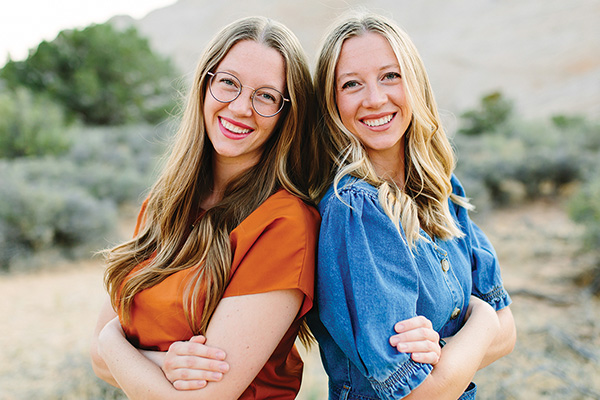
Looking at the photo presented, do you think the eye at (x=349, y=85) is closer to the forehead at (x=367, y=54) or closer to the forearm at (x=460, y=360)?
the forehead at (x=367, y=54)

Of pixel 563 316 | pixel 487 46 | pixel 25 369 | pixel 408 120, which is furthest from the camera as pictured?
pixel 487 46

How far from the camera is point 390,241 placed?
155cm

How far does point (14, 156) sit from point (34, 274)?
5774 millimetres

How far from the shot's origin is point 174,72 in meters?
19.2

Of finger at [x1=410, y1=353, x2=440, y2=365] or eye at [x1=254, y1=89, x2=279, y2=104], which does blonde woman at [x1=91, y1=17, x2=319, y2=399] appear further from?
finger at [x1=410, y1=353, x2=440, y2=365]

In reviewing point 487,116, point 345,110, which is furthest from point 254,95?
point 487,116

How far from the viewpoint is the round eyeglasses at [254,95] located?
1834mm

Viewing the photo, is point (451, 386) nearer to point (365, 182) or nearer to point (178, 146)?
point (365, 182)

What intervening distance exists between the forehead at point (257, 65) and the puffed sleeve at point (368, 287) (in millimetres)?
531

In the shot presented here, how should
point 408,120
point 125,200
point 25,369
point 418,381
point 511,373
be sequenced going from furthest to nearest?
point 125,200, point 25,369, point 511,373, point 408,120, point 418,381

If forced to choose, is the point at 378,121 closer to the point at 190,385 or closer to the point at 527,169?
the point at 190,385

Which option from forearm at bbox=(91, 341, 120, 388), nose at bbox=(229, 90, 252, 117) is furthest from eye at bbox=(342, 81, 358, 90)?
forearm at bbox=(91, 341, 120, 388)

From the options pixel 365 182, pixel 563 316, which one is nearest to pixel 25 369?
pixel 365 182

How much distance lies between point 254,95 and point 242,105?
7 centimetres
